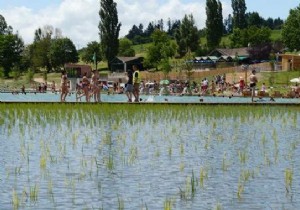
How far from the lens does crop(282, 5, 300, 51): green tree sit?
353 ft

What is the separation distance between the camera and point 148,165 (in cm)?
1297

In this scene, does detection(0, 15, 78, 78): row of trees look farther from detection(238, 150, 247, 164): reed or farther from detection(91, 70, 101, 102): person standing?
detection(238, 150, 247, 164): reed

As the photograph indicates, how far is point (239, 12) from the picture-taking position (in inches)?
6009

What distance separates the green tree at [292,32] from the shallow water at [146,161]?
8568 cm

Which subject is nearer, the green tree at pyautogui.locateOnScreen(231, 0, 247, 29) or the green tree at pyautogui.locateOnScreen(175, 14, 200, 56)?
the green tree at pyautogui.locateOnScreen(175, 14, 200, 56)

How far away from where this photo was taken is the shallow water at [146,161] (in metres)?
9.96

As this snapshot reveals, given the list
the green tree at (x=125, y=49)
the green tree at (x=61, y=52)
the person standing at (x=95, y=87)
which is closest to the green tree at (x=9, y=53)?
the green tree at (x=61, y=52)

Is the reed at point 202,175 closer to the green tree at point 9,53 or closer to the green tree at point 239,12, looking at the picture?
the green tree at point 9,53

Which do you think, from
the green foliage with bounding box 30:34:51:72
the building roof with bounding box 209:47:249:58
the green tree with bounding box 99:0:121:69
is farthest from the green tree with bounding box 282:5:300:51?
the green foliage with bounding box 30:34:51:72

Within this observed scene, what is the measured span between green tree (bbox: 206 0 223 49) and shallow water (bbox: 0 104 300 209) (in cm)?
10078

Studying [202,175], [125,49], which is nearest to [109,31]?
[125,49]

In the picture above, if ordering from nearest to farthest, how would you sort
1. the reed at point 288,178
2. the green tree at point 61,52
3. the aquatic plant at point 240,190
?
the aquatic plant at point 240,190
the reed at point 288,178
the green tree at point 61,52

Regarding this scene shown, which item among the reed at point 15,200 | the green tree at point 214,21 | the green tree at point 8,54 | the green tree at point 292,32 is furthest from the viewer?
the green tree at point 214,21

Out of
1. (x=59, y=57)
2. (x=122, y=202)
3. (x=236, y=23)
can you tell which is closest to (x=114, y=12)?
(x=59, y=57)
